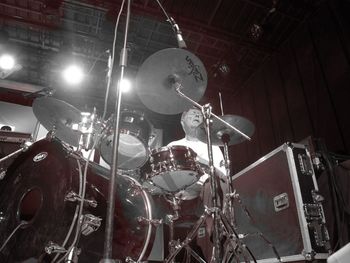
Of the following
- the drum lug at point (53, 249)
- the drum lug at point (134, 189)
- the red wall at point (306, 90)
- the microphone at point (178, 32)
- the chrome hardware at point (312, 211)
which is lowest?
the drum lug at point (53, 249)

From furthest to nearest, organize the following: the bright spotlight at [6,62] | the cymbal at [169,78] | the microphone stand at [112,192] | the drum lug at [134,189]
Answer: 1. the bright spotlight at [6,62]
2. the cymbal at [169,78]
3. the drum lug at [134,189]
4. the microphone stand at [112,192]

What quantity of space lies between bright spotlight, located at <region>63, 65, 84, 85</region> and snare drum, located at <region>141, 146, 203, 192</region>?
3.99 metres

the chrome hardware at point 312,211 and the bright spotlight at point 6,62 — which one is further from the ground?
the bright spotlight at point 6,62

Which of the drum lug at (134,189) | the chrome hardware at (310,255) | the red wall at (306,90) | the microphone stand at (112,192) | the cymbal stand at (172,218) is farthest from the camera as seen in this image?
the red wall at (306,90)

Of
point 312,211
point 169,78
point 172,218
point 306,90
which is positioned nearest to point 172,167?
point 172,218

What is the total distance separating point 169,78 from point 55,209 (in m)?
1.77

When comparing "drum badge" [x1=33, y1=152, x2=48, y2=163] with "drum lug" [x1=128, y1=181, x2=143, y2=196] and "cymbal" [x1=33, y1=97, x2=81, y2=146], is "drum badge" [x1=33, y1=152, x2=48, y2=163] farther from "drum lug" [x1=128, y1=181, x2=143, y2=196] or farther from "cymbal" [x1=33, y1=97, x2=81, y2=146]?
"cymbal" [x1=33, y1=97, x2=81, y2=146]

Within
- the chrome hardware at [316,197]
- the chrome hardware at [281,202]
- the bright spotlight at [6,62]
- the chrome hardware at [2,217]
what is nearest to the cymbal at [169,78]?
the chrome hardware at [281,202]

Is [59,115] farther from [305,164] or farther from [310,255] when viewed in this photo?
[310,255]

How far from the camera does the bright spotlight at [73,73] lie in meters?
6.56

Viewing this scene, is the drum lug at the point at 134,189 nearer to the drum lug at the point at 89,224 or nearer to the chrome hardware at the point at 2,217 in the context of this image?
the drum lug at the point at 89,224

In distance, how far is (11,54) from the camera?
6668mm

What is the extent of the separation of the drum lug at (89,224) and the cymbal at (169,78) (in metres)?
1.53

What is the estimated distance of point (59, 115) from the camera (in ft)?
11.1
